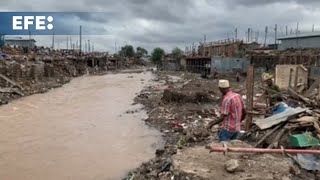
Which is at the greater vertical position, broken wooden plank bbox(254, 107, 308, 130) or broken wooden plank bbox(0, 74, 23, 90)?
broken wooden plank bbox(254, 107, 308, 130)

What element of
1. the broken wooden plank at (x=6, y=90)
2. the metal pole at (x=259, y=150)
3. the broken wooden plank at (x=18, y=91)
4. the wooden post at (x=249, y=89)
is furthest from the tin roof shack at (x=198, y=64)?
the metal pole at (x=259, y=150)

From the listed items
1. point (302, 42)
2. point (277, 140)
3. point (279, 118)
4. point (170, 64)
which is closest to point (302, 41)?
point (302, 42)

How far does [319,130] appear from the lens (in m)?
6.44

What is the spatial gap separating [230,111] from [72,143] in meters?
7.70

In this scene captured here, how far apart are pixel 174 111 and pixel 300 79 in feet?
16.8

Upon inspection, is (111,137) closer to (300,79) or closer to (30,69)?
(300,79)

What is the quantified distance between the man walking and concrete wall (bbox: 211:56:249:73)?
116ft

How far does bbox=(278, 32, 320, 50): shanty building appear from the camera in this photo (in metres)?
42.2

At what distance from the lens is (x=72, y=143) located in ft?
41.8

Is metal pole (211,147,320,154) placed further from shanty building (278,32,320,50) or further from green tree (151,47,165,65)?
green tree (151,47,165,65)

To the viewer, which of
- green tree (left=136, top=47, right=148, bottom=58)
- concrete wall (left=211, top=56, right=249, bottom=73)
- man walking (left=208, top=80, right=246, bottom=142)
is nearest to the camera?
man walking (left=208, top=80, right=246, bottom=142)

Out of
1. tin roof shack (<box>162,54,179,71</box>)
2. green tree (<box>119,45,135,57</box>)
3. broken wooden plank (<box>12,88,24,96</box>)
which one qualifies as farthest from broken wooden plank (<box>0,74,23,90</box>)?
green tree (<box>119,45,135,57</box>)

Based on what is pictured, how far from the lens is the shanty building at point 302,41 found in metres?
42.2

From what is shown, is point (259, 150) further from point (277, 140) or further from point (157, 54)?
point (157, 54)
